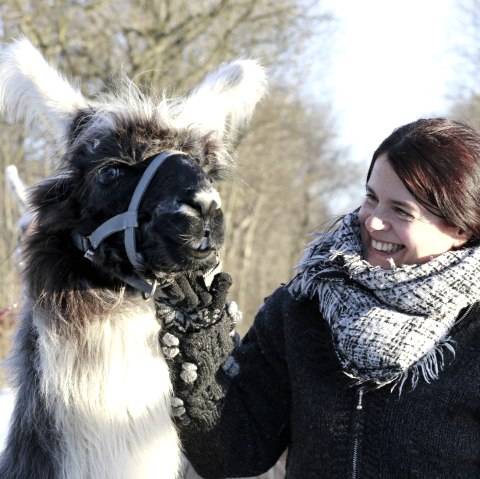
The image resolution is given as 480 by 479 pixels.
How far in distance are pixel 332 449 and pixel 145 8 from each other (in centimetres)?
1165

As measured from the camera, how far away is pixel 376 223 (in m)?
2.02

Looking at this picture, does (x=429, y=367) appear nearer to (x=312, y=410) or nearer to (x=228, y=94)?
(x=312, y=410)

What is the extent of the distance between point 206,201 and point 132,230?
237mm

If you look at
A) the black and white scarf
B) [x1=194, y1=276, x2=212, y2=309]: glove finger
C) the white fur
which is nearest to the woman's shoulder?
the black and white scarf

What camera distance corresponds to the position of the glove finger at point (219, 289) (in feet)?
6.36

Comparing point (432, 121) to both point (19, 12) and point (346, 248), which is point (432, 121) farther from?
point (19, 12)

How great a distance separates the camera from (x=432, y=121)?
213cm

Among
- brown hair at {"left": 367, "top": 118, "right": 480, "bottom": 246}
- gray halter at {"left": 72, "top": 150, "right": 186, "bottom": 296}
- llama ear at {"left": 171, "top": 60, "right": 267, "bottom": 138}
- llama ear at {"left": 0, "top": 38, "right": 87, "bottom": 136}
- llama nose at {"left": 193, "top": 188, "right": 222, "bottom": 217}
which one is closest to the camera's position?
llama nose at {"left": 193, "top": 188, "right": 222, "bottom": 217}

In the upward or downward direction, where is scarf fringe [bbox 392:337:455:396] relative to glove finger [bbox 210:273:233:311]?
downward

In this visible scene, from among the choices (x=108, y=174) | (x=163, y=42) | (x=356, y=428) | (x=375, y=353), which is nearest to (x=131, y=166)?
(x=108, y=174)

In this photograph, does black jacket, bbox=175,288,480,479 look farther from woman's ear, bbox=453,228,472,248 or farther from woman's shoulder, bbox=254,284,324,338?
woman's ear, bbox=453,228,472,248

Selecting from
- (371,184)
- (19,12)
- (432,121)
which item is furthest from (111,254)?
A: (19,12)

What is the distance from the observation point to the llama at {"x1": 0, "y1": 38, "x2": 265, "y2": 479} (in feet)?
6.03

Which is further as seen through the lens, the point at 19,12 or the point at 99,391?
the point at 19,12
